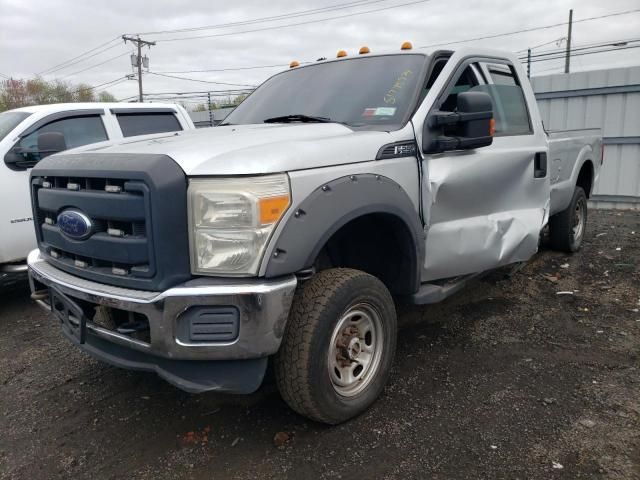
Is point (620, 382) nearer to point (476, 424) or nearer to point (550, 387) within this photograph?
point (550, 387)

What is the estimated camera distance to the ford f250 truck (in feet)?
7.72

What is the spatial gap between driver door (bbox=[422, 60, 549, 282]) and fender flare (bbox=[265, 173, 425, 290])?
1.19 ft

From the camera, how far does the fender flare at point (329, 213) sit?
2.39 meters

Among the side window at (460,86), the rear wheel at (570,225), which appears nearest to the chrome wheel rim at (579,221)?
the rear wheel at (570,225)

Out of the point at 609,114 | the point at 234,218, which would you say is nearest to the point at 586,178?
the point at 609,114

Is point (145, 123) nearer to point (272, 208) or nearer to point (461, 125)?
point (461, 125)

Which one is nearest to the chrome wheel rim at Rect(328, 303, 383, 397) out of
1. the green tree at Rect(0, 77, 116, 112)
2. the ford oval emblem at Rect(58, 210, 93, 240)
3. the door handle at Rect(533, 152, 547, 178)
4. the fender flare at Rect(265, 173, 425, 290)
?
the fender flare at Rect(265, 173, 425, 290)

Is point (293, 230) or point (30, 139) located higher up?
point (30, 139)

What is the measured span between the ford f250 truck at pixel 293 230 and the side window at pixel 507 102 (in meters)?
0.16

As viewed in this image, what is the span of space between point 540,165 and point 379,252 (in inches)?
76.2

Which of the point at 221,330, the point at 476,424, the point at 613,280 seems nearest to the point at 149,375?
the point at 221,330

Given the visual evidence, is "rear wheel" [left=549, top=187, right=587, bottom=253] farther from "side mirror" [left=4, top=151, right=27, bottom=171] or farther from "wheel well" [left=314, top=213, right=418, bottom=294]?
"side mirror" [left=4, top=151, right=27, bottom=171]

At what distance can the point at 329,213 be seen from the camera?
8.45 feet

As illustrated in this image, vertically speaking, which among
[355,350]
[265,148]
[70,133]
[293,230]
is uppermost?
[70,133]
